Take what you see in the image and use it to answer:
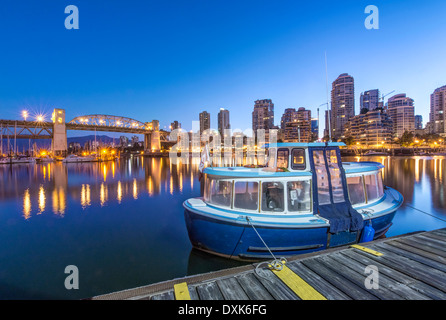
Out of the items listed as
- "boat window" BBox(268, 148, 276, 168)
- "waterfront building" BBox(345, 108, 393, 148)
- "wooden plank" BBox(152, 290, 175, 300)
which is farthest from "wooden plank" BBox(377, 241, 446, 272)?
"waterfront building" BBox(345, 108, 393, 148)

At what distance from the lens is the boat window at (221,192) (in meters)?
8.52

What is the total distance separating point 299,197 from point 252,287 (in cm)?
517

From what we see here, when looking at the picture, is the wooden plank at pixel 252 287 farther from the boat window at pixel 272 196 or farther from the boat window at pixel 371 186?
the boat window at pixel 371 186

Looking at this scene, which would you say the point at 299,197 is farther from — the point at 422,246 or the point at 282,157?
the point at 422,246

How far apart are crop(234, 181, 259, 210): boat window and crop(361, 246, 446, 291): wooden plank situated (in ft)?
13.4

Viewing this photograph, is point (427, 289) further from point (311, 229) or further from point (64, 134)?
point (64, 134)

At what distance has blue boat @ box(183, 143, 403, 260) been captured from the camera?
7.37 metres

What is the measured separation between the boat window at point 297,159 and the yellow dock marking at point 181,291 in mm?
6634

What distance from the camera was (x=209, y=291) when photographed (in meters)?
3.77

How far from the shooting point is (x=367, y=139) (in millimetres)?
142125

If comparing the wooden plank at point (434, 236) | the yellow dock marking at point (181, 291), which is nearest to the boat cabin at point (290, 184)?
the wooden plank at point (434, 236)

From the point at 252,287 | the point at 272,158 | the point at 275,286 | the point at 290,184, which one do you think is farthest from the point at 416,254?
the point at 272,158

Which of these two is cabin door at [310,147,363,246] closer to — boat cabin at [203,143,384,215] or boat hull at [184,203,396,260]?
boat cabin at [203,143,384,215]
